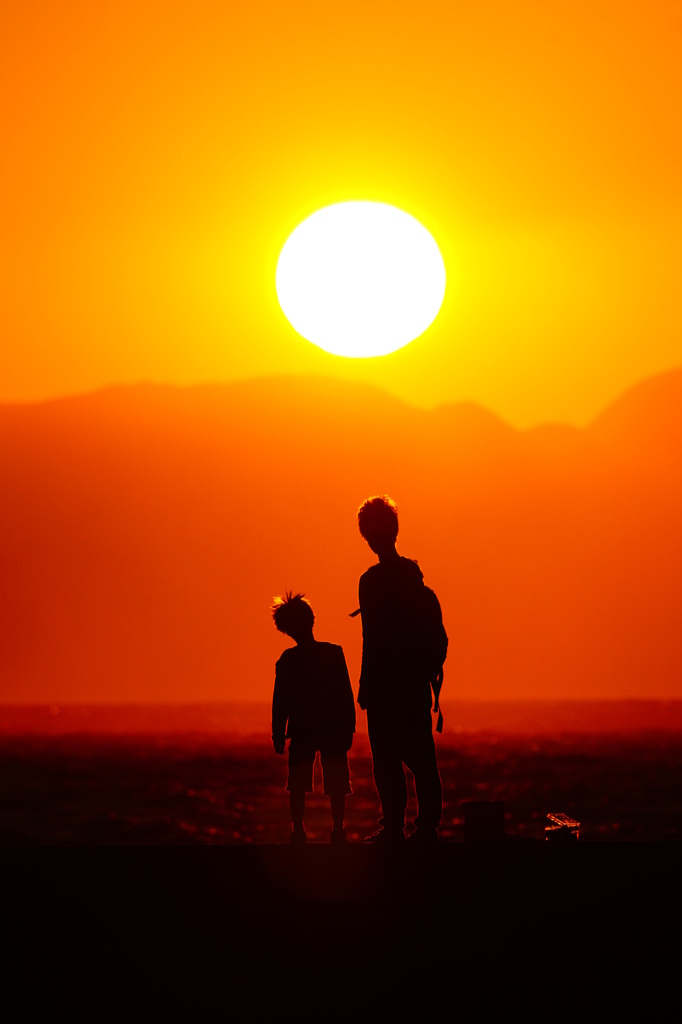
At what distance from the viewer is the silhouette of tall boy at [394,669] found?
26.7 feet

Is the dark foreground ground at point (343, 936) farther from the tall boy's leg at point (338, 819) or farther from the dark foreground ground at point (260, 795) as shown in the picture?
the dark foreground ground at point (260, 795)

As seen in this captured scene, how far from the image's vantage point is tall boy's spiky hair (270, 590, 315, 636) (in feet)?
31.7

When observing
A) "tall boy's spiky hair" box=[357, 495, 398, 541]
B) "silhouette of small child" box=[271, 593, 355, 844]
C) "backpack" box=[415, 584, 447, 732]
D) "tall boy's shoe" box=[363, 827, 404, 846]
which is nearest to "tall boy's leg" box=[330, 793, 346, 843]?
"silhouette of small child" box=[271, 593, 355, 844]

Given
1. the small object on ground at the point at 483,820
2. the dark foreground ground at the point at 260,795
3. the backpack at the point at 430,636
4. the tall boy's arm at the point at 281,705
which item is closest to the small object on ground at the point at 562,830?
the small object on ground at the point at 483,820

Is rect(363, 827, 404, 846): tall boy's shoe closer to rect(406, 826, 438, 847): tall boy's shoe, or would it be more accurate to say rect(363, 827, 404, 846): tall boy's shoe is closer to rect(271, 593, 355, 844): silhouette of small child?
rect(406, 826, 438, 847): tall boy's shoe

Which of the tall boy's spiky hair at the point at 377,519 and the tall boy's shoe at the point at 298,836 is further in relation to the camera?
the tall boy's shoe at the point at 298,836

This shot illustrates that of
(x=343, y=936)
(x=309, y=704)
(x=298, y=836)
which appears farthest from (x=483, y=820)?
(x=343, y=936)

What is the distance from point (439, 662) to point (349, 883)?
1.45 m

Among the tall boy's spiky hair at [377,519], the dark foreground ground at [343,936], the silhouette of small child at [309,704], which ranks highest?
the tall boy's spiky hair at [377,519]

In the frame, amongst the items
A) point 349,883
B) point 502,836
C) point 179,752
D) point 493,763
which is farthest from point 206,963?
point 179,752

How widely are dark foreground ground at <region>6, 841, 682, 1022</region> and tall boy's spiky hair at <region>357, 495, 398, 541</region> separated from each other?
1882 millimetres

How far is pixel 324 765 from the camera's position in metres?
9.86

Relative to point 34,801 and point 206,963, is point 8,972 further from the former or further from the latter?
point 34,801

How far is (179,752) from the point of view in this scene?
173 m
